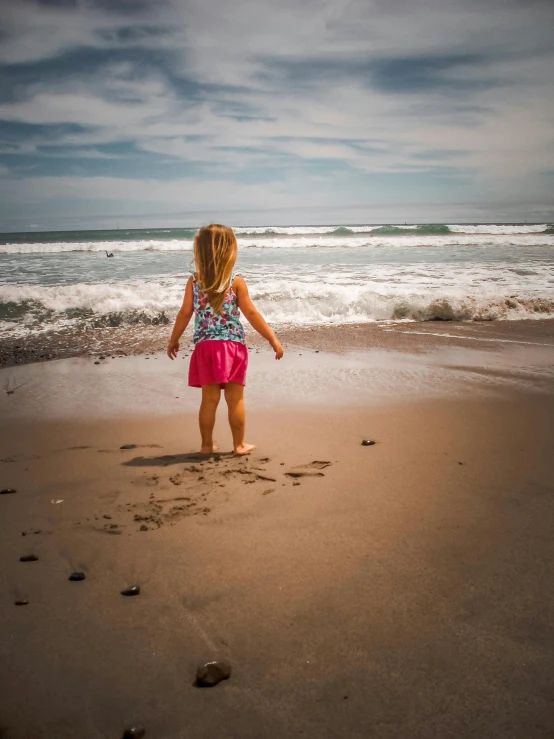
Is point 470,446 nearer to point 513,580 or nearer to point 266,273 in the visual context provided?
point 513,580

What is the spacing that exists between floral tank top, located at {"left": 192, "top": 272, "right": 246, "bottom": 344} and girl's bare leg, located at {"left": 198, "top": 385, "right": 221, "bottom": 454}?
35 cm

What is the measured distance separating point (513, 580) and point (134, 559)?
156cm

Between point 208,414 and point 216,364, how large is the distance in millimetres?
342

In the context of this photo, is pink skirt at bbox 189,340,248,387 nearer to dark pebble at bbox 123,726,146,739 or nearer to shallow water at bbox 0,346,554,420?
shallow water at bbox 0,346,554,420

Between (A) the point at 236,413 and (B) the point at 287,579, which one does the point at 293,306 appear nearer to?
(A) the point at 236,413

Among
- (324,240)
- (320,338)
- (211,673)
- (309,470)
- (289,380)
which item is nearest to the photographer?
(211,673)

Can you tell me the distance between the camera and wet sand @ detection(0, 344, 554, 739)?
1478 mm

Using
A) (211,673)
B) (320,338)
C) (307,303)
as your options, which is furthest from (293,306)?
(211,673)

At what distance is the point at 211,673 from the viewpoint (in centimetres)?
156

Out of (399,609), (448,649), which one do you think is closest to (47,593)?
(399,609)

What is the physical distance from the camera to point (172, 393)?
4.90 metres

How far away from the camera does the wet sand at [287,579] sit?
4.85 ft

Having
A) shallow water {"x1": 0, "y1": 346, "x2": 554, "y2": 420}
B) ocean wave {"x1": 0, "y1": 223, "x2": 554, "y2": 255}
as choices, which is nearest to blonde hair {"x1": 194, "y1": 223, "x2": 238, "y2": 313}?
shallow water {"x1": 0, "y1": 346, "x2": 554, "y2": 420}

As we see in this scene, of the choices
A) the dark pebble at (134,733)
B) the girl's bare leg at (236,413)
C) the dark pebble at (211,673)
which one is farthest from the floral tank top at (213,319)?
the dark pebble at (134,733)
